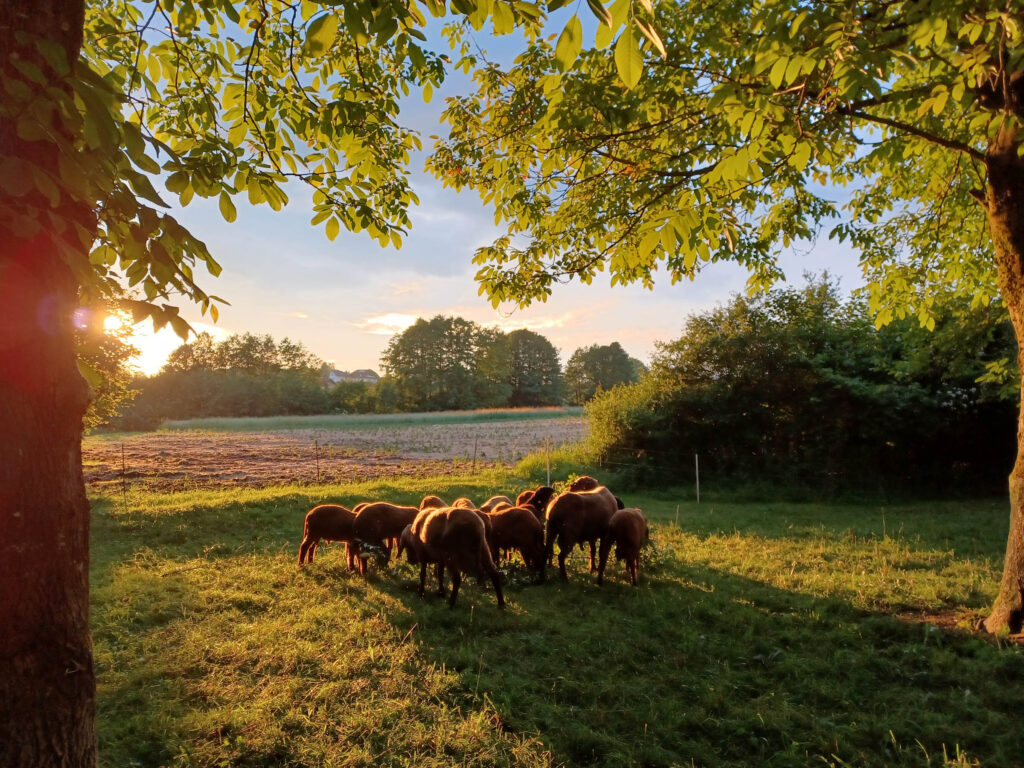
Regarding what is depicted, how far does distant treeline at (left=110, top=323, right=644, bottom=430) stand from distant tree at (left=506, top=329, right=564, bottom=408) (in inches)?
5.7

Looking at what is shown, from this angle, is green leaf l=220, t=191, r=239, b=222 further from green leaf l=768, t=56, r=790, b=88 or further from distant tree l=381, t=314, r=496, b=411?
distant tree l=381, t=314, r=496, b=411

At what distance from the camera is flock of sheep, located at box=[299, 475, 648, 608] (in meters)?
6.39

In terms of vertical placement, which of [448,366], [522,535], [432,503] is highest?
[448,366]

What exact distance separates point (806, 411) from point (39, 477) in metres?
17.7

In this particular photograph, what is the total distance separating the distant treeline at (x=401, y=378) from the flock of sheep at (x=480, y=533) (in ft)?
186

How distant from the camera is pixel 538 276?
585 centimetres

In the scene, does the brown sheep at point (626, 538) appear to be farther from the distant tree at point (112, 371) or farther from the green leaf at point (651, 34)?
the distant tree at point (112, 371)

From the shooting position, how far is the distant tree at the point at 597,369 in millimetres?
78312

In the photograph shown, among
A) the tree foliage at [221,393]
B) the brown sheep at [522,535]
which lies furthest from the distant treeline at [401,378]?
the brown sheep at [522,535]

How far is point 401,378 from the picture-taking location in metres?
69.4

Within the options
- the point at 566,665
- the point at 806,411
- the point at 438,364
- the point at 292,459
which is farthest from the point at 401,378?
the point at 566,665

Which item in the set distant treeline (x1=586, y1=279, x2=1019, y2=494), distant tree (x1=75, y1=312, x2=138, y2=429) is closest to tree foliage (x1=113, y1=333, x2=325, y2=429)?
distant tree (x1=75, y1=312, x2=138, y2=429)

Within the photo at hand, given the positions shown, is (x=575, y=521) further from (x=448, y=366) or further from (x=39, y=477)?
(x=448, y=366)

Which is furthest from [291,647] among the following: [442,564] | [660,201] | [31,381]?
[660,201]
